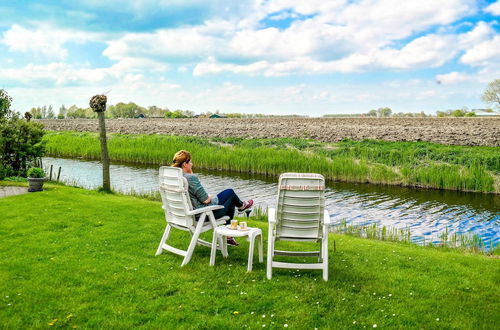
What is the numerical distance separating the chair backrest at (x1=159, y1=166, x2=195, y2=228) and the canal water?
7447 mm

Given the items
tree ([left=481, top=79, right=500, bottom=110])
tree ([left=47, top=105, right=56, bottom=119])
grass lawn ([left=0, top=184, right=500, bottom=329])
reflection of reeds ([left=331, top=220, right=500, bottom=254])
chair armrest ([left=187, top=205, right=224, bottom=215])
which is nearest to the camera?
grass lawn ([left=0, top=184, right=500, bottom=329])

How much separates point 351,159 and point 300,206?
18600 mm

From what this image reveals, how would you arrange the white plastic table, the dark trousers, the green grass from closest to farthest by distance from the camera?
the white plastic table → the dark trousers → the green grass

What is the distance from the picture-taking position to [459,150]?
2447 centimetres

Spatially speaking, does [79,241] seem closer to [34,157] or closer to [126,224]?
[126,224]

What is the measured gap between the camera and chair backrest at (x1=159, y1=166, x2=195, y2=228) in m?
6.03

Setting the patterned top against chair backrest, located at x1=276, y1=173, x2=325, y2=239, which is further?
the patterned top

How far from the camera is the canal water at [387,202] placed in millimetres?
13586

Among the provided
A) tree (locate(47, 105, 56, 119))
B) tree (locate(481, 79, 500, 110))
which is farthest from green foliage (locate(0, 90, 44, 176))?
tree (locate(47, 105, 56, 119))

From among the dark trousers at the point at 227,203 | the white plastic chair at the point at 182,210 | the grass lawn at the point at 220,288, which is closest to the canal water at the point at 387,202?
the grass lawn at the point at 220,288

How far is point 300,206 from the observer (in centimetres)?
561

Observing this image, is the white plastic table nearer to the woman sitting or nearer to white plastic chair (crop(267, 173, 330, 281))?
white plastic chair (crop(267, 173, 330, 281))

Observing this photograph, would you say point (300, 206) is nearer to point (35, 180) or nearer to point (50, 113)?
point (35, 180)

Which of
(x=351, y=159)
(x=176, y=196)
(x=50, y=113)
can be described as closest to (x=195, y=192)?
(x=176, y=196)
